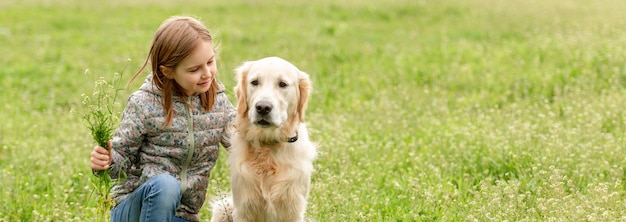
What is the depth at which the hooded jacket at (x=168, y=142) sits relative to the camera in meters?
4.98

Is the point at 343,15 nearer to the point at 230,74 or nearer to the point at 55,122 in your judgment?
the point at 230,74

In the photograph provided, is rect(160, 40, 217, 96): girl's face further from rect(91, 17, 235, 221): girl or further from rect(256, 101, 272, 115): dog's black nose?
rect(256, 101, 272, 115): dog's black nose

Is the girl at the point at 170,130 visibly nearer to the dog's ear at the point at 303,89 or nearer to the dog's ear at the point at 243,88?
the dog's ear at the point at 243,88

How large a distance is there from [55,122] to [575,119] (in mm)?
5601

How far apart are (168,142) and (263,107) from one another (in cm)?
73

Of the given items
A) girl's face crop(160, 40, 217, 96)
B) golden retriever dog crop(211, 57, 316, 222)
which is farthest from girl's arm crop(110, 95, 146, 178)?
golden retriever dog crop(211, 57, 316, 222)

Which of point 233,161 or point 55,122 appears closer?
point 233,161

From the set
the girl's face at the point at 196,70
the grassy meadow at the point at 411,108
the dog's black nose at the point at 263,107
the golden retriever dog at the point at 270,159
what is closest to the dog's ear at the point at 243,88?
the golden retriever dog at the point at 270,159

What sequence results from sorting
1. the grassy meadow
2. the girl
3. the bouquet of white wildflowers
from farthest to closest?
the grassy meadow < the girl < the bouquet of white wildflowers

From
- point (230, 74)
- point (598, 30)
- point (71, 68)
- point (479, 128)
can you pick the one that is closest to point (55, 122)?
point (230, 74)

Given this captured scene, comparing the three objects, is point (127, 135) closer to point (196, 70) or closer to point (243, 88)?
point (196, 70)

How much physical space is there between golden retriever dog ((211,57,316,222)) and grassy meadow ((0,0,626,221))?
718 millimetres

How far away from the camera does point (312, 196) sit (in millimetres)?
6145

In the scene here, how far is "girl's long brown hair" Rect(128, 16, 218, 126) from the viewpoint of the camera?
4957 mm
